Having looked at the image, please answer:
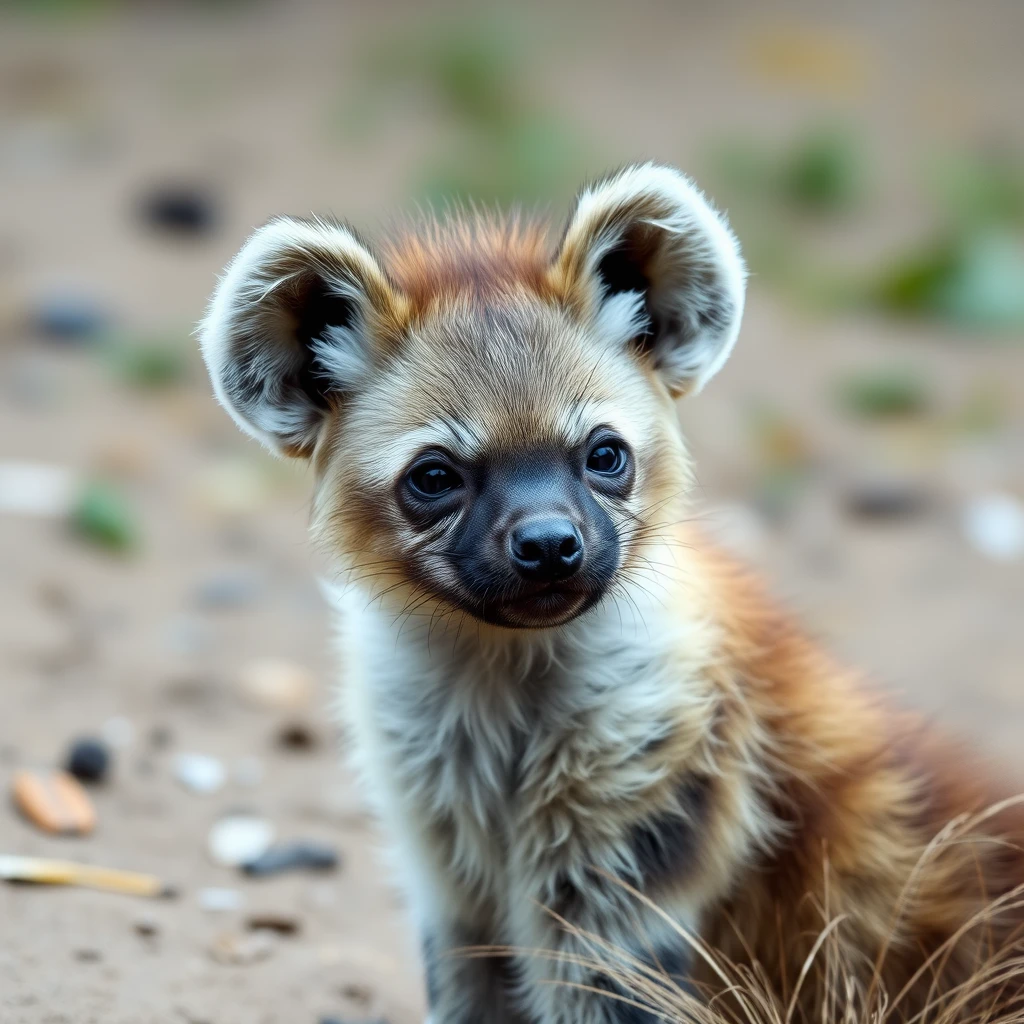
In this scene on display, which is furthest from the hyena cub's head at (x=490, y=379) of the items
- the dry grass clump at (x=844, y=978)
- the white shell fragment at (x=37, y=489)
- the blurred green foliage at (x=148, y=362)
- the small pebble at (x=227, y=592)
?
the blurred green foliage at (x=148, y=362)

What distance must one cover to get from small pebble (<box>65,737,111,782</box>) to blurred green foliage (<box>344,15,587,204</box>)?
18.9 ft

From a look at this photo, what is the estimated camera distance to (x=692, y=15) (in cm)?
1276

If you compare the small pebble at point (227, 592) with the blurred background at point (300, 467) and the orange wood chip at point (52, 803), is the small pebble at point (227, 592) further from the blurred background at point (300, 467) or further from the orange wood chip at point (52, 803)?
the orange wood chip at point (52, 803)

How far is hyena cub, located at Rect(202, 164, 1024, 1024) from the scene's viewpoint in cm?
374

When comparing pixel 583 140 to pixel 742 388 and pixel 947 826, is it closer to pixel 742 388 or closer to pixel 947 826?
pixel 742 388

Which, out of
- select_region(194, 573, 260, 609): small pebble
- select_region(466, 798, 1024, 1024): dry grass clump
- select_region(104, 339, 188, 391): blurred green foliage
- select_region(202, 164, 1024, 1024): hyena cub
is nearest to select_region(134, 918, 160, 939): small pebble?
select_region(202, 164, 1024, 1024): hyena cub

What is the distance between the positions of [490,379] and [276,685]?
3.15 metres

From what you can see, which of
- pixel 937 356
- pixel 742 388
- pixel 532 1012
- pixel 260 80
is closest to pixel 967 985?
pixel 532 1012

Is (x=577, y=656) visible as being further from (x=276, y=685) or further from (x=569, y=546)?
(x=276, y=685)

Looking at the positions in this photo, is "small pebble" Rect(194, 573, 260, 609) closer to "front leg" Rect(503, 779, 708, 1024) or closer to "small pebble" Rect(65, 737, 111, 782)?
"small pebble" Rect(65, 737, 111, 782)

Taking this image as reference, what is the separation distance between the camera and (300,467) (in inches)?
178

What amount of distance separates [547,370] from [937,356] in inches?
263

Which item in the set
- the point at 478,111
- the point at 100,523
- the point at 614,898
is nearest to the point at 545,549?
the point at 614,898

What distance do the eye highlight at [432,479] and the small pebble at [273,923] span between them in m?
1.77
